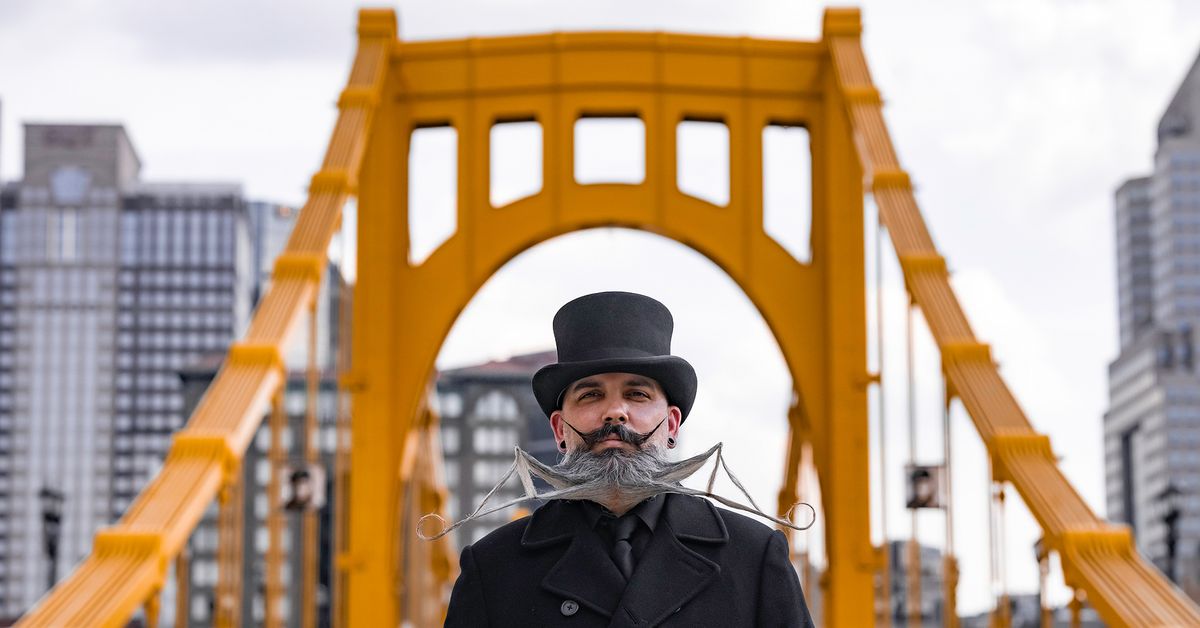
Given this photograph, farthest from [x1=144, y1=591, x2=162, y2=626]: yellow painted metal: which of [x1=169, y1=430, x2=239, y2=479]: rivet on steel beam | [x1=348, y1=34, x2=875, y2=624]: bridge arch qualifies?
[x1=348, y1=34, x2=875, y2=624]: bridge arch

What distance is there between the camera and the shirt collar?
3850mm

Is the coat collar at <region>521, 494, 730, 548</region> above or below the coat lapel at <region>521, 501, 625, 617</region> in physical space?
above

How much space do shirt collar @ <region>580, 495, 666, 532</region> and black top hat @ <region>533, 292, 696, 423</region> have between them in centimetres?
19

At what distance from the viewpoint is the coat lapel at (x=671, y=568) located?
371 cm

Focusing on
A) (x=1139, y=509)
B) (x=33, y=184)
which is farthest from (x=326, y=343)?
(x=1139, y=509)

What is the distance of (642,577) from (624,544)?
0.32 feet

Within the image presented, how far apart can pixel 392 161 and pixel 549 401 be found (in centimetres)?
1679

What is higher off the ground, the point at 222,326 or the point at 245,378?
the point at 222,326

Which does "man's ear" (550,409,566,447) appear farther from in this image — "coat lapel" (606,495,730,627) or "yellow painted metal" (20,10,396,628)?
"yellow painted metal" (20,10,396,628)

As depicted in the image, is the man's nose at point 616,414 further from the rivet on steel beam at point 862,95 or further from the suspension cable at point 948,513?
the rivet on steel beam at point 862,95

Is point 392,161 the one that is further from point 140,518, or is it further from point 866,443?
point 140,518

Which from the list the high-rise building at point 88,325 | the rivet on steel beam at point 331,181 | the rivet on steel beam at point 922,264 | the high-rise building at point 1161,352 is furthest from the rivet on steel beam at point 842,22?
the high-rise building at point 88,325

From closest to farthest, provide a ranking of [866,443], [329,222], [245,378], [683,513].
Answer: [683,513]
[245,378]
[329,222]
[866,443]

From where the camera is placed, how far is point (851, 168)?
68.0 feet
